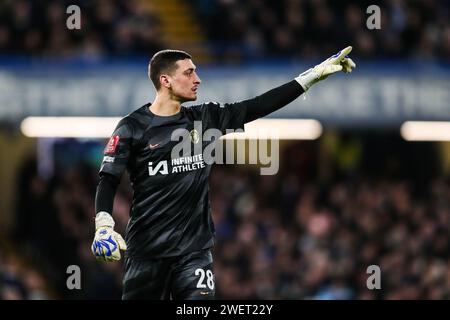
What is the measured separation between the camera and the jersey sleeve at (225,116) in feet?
29.3

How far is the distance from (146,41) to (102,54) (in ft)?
2.63

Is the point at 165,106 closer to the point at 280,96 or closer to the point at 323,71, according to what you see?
the point at 280,96

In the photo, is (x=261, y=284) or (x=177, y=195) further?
(x=261, y=284)

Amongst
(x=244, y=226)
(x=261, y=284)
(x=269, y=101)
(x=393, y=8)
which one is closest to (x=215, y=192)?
(x=244, y=226)

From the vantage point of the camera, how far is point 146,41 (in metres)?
19.1

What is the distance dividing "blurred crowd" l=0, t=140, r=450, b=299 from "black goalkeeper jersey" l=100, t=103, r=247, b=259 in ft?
21.8

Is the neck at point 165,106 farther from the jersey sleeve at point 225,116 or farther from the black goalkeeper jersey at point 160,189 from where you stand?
the jersey sleeve at point 225,116

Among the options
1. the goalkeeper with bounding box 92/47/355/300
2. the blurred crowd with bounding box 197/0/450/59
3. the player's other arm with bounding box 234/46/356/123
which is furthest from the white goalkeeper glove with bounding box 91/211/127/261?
the blurred crowd with bounding box 197/0/450/59

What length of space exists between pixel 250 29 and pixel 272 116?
168 cm

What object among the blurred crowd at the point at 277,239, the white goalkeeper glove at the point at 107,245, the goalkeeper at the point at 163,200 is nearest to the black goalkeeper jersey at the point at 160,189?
the goalkeeper at the point at 163,200

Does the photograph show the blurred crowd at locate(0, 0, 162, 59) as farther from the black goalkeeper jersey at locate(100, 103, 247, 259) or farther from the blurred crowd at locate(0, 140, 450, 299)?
the black goalkeeper jersey at locate(100, 103, 247, 259)

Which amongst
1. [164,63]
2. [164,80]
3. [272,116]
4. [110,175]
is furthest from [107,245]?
[272,116]

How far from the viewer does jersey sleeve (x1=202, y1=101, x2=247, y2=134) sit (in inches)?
352
